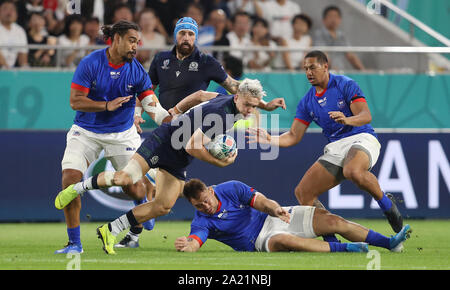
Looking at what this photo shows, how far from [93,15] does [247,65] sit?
3.44 m

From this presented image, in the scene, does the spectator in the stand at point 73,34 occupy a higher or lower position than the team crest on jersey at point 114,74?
higher

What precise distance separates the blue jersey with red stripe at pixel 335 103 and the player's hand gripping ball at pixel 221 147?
5.68ft

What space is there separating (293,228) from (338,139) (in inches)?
66.0

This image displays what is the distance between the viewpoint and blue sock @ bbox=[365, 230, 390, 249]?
9555mm

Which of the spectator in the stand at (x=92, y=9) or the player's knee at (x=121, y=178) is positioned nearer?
the player's knee at (x=121, y=178)

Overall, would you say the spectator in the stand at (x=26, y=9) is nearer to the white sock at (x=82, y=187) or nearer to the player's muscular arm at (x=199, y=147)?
the white sock at (x=82, y=187)

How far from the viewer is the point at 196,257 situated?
910cm

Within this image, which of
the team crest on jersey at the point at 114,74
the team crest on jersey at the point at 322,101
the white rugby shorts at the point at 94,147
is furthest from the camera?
the team crest on jersey at the point at 322,101

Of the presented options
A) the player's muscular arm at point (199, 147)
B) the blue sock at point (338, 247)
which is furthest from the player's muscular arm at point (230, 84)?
the blue sock at point (338, 247)

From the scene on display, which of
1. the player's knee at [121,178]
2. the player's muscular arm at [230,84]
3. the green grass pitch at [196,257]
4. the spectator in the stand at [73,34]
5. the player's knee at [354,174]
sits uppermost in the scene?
the spectator in the stand at [73,34]

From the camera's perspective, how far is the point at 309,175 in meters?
10.8

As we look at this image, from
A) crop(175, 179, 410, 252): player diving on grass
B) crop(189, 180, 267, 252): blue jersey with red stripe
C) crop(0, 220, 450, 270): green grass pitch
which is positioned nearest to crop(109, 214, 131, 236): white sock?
crop(0, 220, 450, 270): green grass pitch

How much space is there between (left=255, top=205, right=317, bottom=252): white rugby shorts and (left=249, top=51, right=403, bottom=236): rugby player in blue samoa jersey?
87cm

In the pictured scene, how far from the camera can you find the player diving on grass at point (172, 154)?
9438 mm
